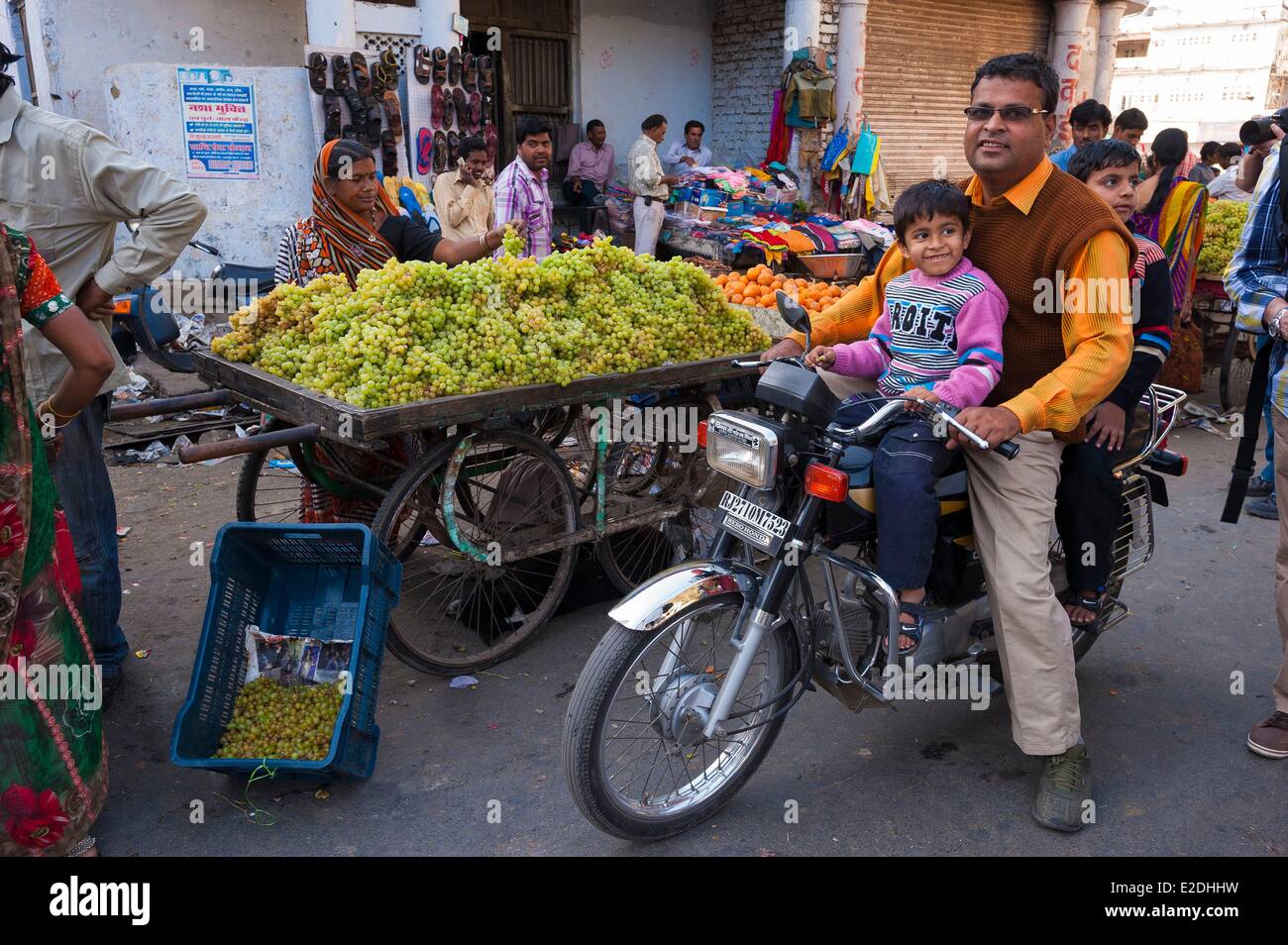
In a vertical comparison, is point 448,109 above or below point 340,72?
below

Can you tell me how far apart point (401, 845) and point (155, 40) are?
932 centimetres

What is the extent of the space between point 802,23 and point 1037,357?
10932 mm

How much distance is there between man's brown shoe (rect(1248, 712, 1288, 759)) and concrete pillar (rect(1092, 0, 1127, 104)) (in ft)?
50.6

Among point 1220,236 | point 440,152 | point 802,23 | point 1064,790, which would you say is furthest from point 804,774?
point 802,23

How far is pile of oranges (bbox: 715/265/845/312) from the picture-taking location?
597cm

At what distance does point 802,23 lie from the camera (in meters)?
12.5

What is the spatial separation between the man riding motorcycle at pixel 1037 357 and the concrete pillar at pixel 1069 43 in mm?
14445

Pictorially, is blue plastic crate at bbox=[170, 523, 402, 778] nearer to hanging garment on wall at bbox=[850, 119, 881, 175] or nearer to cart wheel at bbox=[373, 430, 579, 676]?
cart wheel at bbox=[373, 430, 579, 676]

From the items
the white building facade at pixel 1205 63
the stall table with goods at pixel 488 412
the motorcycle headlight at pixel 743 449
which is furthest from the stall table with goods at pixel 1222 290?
the white building facade at pixel 1205 63

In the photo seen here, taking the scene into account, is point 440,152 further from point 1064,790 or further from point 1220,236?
point 1064,790

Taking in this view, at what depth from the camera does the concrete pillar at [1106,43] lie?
16234 millimetres

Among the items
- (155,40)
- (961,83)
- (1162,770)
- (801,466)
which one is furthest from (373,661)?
(961,83)

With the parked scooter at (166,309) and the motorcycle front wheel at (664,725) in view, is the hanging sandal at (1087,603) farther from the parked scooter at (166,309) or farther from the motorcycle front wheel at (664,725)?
the parked scooter at (166,309)

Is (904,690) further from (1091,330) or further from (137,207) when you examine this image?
(137,207)
